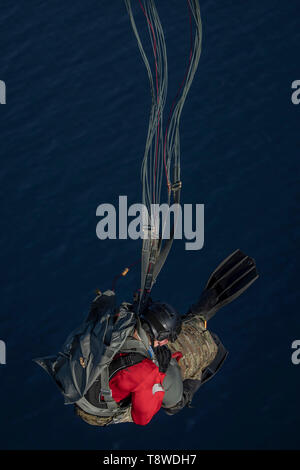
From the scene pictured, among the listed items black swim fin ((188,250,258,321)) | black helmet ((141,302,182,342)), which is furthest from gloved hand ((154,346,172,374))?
black swim fin ((188,250,258,321))

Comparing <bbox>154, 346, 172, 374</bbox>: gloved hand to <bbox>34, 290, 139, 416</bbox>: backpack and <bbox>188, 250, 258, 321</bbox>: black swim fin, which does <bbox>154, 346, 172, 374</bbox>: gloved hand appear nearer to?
<bbox>34, 290, 139, 416</bbox>: backpack

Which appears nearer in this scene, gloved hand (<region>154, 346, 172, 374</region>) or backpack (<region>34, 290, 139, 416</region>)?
backpack (<region>34, 290, 139, 416</region>)

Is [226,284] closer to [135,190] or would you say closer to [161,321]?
[161,321]

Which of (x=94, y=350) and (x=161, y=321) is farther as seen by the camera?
(x=161, y=321)

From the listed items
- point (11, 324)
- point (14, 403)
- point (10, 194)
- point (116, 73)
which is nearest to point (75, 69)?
point (116, 73)

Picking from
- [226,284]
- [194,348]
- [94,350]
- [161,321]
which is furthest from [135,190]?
[94,350]

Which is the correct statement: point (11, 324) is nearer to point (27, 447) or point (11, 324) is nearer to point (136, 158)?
point (27, 447)
